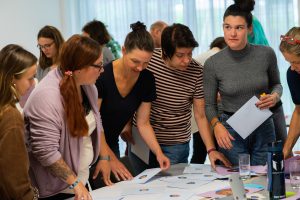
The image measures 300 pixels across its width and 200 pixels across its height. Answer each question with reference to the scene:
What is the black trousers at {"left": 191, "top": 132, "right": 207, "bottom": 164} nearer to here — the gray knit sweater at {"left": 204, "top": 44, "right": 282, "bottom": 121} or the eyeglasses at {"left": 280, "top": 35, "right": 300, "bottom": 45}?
the gray knit sweater at {"left": 204, "top": 44, "right": 282, "bottom": 121}

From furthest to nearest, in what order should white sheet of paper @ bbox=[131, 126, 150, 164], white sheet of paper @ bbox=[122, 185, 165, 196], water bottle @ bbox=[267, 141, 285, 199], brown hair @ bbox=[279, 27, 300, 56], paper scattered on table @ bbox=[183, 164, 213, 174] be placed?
white sheet of paper @ bbox=[131, 126, 150, 164] → paper scattered on table @ bbox=[183, 164, 213, 174] → brown hair @ bbox=[279, 27, 300, 56] → white sheet of paper @ bbox=[122, 185, 165, 196] → water bottle @ bbox=[267, 141, 285, 199]

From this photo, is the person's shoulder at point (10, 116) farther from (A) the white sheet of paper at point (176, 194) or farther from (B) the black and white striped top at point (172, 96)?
(B) the black and white striped top at point (172, 96)

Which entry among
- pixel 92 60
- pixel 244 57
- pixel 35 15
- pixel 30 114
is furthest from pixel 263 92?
pixel 35 15

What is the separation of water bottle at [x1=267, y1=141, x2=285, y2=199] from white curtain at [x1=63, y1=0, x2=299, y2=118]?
3.89m

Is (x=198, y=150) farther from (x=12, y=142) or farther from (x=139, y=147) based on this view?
(x=12, y=142)

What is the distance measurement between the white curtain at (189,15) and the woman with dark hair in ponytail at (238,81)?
315cm

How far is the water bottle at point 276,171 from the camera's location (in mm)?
2035

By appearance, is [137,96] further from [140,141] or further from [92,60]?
[92,60]

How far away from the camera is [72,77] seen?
7.41ft

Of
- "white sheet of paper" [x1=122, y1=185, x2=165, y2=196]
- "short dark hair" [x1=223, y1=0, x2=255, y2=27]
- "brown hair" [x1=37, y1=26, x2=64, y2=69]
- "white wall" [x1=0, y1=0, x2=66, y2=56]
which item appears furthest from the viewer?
"white wall" [x1=0, y1=0, x2=66, y2=56]

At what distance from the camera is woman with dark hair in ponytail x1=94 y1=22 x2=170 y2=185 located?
8.64 feet

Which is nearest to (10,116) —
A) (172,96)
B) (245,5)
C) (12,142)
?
(12,142)

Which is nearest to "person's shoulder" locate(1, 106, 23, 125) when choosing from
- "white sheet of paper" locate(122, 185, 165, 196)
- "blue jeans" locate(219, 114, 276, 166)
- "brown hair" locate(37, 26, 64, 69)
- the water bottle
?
"white sheet of paper" locate(122, 185, 165, 196)

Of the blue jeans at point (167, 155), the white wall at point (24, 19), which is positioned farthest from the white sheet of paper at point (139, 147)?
the white wall at point (24, 19)
